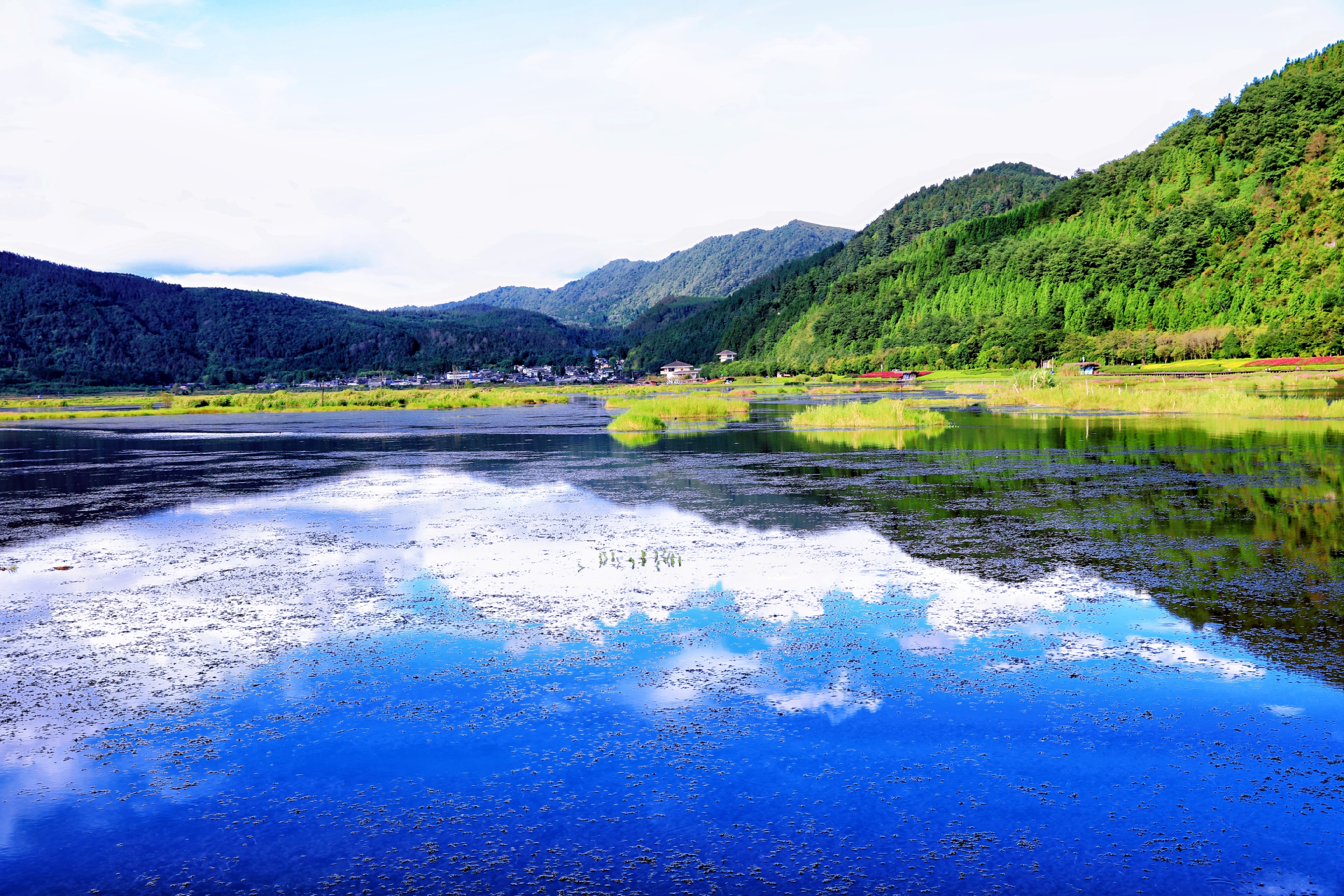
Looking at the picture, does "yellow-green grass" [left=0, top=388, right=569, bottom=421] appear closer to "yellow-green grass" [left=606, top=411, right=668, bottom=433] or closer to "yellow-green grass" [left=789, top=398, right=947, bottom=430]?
"yellow-green grass" [left=606, top=411, right=668, bottom=433]

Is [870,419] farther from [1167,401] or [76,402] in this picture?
[76,402]

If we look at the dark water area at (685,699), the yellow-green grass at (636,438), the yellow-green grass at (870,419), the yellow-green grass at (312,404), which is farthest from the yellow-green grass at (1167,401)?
the yellow-green grass at (312,404)

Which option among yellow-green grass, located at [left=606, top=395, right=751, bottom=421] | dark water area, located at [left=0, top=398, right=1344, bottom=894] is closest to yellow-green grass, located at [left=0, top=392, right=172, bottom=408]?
yellow-green grass, located at [left=606, top=395, right=751, bottom=421]

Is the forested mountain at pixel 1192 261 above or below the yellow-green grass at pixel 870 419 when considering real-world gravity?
above

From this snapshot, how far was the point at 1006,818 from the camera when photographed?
6.30m

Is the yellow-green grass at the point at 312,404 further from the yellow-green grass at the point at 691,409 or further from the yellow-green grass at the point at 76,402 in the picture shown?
the yellow-green grass at the point at 691,409

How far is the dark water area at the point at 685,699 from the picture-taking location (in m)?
5.93

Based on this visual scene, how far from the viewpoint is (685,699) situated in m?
8.66

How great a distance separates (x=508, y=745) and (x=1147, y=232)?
7555 inches

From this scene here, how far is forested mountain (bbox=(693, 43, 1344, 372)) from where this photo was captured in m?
127

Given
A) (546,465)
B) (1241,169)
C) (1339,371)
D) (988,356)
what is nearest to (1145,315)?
(988,356)

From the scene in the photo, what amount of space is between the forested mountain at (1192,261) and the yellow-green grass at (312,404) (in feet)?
268

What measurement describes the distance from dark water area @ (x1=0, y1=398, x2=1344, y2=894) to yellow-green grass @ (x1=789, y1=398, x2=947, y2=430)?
24595 mm

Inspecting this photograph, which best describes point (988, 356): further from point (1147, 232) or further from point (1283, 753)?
point (1283, 753)
